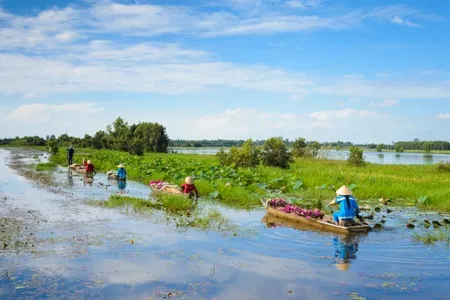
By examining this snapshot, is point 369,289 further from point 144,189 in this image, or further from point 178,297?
point 144,189

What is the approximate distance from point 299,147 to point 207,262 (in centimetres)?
3783

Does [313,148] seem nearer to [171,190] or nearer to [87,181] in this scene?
[87,181]

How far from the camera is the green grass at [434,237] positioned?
35.1 feet

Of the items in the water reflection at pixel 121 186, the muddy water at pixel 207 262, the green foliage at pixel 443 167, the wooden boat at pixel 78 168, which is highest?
the green foliage at pixel 443 167

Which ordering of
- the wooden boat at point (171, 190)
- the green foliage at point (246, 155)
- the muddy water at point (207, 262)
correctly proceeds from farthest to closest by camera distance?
the green foliage at point (246, 155), the wooden boat at point (171, 190), the muddy water at point (207, 262)

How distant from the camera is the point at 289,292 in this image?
7227 millimetres

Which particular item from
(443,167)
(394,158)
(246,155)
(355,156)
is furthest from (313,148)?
(394,158)

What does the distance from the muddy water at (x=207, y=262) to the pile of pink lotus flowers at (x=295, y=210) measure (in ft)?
1.95

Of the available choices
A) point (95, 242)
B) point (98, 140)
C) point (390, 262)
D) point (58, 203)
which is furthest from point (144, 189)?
point (98, 140)

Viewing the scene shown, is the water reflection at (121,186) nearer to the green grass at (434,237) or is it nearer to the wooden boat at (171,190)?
the wooden boat at (171,190)

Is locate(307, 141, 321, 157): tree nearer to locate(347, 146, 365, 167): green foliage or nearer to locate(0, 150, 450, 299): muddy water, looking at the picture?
locate(347, 146, 365, 167): green foliage

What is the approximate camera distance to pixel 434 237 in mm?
10938

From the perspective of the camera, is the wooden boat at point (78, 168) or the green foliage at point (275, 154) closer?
the wooden boat at point (78, 168)

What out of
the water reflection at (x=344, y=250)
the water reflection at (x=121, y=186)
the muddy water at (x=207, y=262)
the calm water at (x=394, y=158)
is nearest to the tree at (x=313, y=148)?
the calm water at (x=394, y=158)
